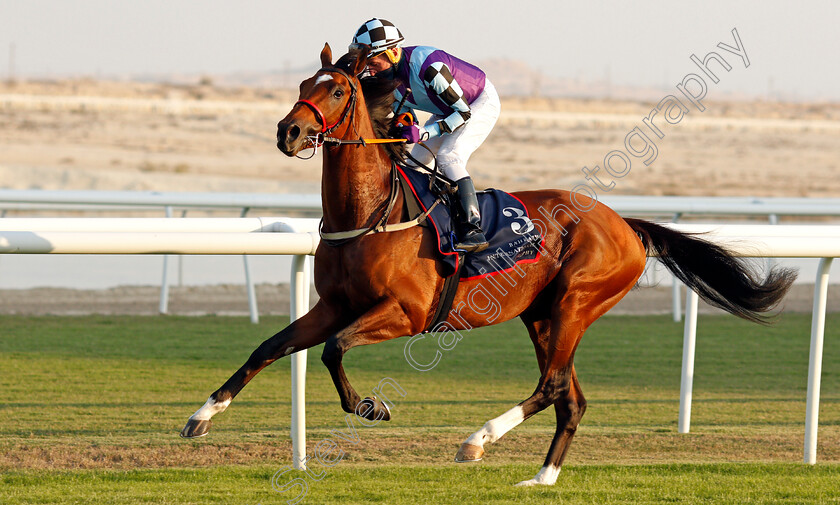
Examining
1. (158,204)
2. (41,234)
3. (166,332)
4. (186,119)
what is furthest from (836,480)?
(186,119)

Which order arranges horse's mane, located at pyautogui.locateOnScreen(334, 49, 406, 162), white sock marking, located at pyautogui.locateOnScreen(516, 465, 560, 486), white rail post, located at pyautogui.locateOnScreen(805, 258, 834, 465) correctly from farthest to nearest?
white rail post, located at pyautogui.locateOnScreen(805, 258, 834, 465)
horse's mane, located at pyautogui.locateOnScreen(334, 49, 406, 162)
white sock marking, located at pyautogui.locateOnScreen(516, 465, 560, 486)

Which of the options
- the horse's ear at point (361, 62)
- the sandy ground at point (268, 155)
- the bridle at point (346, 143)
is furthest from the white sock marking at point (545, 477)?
the sandy ground at point (268, 155)

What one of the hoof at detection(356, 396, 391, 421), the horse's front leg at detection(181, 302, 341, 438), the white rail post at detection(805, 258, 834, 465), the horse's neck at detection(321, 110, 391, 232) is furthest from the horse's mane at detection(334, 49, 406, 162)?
the white rail post at detection(805, 258, 834, 465)

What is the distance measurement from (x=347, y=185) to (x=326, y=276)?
33 centimetres

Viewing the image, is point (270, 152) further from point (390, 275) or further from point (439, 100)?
point (390, 275)

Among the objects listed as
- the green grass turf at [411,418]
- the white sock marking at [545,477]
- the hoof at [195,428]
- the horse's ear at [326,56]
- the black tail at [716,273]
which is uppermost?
the horse's ear at [326,56]

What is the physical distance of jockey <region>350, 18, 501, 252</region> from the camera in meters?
3.67

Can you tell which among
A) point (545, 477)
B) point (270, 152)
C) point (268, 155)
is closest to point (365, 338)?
point (545, 477)

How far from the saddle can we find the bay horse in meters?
0.04

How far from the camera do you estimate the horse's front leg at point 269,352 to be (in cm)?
328

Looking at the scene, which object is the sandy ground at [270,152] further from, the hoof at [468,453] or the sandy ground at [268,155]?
the hoof at [468,453]

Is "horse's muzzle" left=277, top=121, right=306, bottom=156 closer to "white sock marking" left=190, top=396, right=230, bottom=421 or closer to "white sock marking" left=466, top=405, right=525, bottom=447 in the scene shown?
"white sock marking" left=190, top=396, right=230, bottom=421

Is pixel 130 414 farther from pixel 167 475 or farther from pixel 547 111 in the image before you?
pixel 547 111

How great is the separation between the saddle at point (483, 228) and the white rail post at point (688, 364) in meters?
1.12
